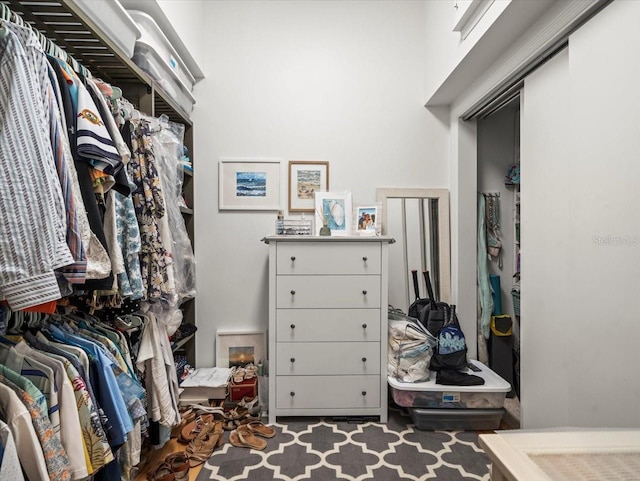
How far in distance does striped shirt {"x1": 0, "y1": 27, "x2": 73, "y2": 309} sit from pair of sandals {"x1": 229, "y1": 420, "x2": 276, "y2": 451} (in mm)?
1402

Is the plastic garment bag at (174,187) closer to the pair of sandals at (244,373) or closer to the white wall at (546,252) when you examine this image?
the pair of sandals at (244,373)

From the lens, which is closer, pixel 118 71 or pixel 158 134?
pixel 118 71

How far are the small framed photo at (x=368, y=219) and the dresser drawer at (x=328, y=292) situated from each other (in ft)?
1.54

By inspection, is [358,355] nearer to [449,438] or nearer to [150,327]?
[449,438]

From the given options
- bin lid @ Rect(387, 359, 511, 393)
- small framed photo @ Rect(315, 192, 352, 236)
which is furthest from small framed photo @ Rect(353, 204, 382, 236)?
bin lid @ Rect(387, 359, 511, 393)

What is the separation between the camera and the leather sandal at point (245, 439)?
1.76 m

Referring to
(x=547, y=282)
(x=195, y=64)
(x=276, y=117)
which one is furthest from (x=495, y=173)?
(x=195, y=64)

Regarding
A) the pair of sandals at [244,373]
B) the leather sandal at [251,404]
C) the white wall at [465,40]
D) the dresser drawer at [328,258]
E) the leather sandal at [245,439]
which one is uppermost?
the white wall at [465,40]

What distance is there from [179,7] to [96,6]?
0.89 m

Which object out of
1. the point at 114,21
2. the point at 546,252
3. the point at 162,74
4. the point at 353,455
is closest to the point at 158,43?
the point at 162,74

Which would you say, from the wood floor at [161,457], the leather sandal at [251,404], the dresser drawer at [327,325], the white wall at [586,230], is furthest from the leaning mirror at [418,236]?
the wood floor at [161,457]

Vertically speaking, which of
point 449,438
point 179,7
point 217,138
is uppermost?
point 179,7

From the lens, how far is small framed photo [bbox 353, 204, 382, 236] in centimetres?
236

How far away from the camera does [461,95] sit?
2.31 m
